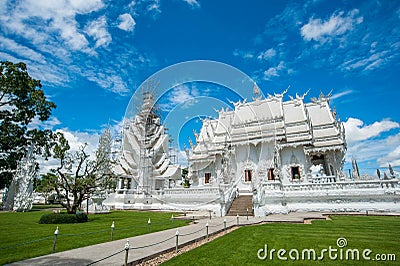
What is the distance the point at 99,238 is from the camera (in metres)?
8.01

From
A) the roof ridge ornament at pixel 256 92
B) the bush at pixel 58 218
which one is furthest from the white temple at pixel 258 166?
the bush at pixel 58 218

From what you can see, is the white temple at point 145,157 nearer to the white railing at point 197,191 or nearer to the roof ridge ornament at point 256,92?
the white railing at point 197,191

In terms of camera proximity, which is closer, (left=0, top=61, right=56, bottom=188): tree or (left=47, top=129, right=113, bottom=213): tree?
(left=47, top=129, right=113, bottom=213): tree

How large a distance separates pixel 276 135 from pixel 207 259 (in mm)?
19721

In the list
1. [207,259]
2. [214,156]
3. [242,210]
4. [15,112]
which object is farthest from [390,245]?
[15,112]

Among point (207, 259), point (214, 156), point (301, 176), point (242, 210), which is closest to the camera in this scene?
point (207, 259)

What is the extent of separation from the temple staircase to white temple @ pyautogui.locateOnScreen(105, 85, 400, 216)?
0.08m

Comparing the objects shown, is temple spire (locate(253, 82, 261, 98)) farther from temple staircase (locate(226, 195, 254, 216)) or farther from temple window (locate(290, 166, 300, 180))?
temple staircase (locate(226, 195, 254, 216))

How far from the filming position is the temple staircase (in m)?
16.3

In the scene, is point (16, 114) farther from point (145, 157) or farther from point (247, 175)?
point (247, 175)

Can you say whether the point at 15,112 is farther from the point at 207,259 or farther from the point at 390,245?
the point at 390,245

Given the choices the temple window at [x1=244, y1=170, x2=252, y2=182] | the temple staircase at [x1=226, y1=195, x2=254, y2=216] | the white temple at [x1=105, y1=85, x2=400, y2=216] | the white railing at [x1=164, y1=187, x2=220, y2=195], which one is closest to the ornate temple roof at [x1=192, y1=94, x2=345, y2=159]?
the white temple at [x1=105, y1=85, x2=400, y2=216]

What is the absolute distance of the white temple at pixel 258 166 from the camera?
53.1 ft

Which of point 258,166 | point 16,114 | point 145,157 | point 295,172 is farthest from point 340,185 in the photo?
point 16,114
